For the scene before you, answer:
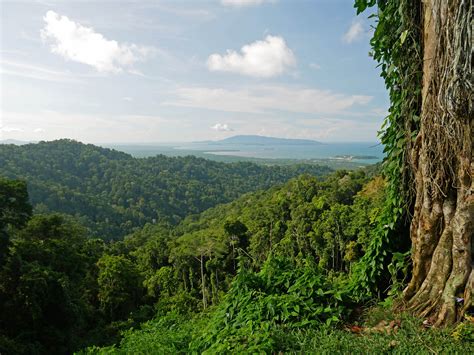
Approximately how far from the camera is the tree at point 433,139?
111 inches

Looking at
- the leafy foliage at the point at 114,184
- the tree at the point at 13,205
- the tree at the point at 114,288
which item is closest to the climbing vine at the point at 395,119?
the tree at the point at 13,205

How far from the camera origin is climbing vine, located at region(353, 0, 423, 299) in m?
3.30

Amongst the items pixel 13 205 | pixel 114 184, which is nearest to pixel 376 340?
pixel 13 205

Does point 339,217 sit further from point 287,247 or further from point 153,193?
point 153,193

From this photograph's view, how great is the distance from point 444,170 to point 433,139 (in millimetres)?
296

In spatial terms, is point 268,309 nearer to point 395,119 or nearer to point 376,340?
point 376,340

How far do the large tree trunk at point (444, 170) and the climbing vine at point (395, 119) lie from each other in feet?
0.48

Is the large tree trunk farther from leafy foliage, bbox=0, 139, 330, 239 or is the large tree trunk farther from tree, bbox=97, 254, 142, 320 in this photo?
leafy foliage, bbox=0, 139, 330, 239

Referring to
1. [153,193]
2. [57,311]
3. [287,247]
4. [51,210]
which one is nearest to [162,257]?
[287,247]

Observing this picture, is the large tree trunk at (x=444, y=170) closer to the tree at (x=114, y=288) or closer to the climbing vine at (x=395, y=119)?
the climbing vine at (x=395, y=119)

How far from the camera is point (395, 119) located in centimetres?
358

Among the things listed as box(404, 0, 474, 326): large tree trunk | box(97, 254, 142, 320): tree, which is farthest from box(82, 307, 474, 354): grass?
box(97, 254, 142, 320): tree

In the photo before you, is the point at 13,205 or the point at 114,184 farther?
the point at 114,184

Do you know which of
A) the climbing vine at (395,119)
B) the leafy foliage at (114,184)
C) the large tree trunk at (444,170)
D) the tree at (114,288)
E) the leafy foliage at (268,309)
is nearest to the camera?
the leafy foliage at (268,309)
